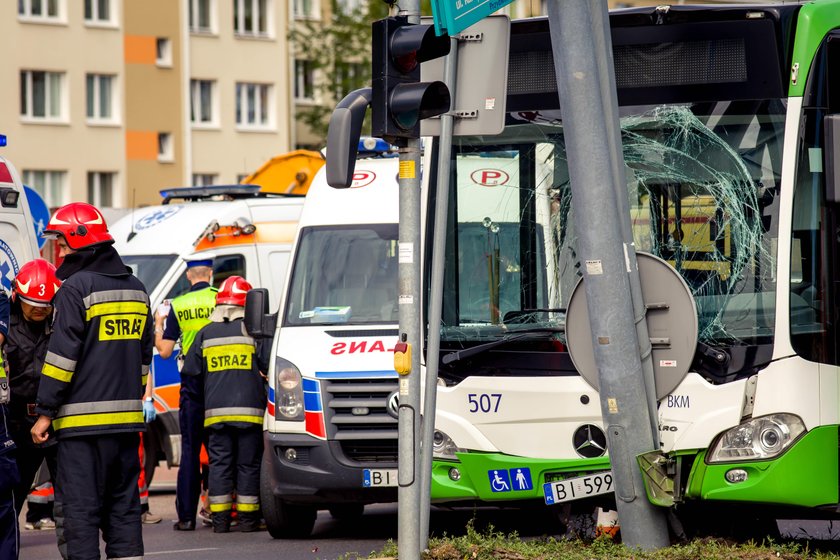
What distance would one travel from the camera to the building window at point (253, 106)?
52.5 meters

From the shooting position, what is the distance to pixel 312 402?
1065 centimetres

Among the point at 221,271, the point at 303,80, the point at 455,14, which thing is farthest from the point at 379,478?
the point at 303,80

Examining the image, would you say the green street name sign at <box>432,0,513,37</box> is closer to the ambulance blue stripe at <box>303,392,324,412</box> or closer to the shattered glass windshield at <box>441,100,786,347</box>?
the shattered glass windshield at <box>441,100,786,347</box>

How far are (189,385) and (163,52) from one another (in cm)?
4004

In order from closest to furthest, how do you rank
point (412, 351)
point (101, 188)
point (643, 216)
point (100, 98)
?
point (412, 351) → point (643, 216) → point (100, 98) → point (101, 188)

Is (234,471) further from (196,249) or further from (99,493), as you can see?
(196,249)

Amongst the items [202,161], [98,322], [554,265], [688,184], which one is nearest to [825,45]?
[688,184]

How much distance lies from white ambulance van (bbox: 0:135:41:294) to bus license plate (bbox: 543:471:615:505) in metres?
4.73

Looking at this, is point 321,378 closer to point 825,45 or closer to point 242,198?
point 825,45

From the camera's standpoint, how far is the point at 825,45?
7.79 meters

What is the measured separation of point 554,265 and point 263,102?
150ft

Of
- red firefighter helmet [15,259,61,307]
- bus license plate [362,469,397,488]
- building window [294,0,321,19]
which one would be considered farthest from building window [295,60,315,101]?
red firefighter helmet [15,259,61,307]

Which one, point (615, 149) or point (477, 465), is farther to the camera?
point (477, 465)

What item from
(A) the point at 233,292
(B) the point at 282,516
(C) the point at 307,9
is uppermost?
(C) the point at 307,9
